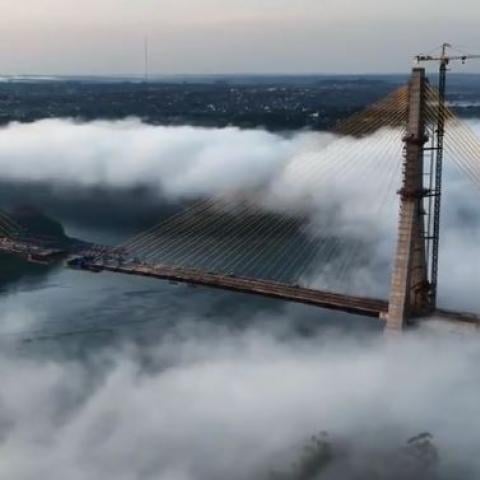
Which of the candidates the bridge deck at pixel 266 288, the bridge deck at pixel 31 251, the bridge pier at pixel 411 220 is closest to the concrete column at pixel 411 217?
the bridge pier at pixel 411 220

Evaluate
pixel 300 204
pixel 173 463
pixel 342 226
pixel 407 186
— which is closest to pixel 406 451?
pixel 173 463

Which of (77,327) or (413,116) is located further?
(77,327)

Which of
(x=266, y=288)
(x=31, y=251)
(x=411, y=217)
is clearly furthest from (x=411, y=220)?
(x=31, y=251)

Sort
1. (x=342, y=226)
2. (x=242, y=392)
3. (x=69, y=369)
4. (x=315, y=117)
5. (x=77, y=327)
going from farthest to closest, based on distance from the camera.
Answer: (x=315, y=117), (x=342, y=226), (x=77, y=327), (x=69, y=369), (x=242, y=392)

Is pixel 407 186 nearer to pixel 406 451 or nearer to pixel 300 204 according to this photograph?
pixel 406 451

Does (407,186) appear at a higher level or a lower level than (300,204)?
higher

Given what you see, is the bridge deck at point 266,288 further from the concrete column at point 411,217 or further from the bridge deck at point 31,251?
the bridge deck at point 31,251

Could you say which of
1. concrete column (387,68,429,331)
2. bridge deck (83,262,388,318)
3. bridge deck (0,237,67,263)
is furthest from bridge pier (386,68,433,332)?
bridge deck (0,237,67,263)
